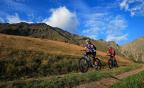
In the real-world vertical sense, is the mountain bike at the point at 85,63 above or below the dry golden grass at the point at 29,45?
below

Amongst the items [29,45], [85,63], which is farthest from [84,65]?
[29,45]

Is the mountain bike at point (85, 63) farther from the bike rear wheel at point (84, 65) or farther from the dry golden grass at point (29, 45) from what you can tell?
the dry golden grass at point (29, 45)

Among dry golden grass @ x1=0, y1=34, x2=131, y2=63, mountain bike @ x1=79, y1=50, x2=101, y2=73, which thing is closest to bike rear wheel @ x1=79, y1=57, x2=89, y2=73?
mountain bike @ x1=79, y1=50, x2=101, y2=73

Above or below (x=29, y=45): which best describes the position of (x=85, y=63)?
below

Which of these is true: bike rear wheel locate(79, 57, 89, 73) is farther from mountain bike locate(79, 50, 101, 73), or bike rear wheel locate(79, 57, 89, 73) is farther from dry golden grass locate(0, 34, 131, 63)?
dry golden grass locate(0, 34, 131, 63)

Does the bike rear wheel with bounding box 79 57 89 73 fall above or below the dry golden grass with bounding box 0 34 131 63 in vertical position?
below

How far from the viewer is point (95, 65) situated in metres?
27.1

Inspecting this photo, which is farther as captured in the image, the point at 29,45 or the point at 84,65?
the point at 29,45

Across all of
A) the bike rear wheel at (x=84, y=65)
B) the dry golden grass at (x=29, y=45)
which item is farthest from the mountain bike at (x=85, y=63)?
the dry golden grass at (x=29, y=45)

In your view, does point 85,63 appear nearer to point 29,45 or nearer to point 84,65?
point 84,65

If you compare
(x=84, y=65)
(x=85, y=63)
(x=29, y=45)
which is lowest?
(x=84, y=65)

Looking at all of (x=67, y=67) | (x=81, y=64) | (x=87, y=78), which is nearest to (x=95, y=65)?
(x=81, y=64)

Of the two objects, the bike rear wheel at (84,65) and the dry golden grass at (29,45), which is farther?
the dry golden grass at (29,45)

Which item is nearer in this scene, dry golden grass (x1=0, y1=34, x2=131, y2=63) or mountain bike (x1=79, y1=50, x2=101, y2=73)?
mountain bike (x1=79, y1=50, x2=101, y2=73)
